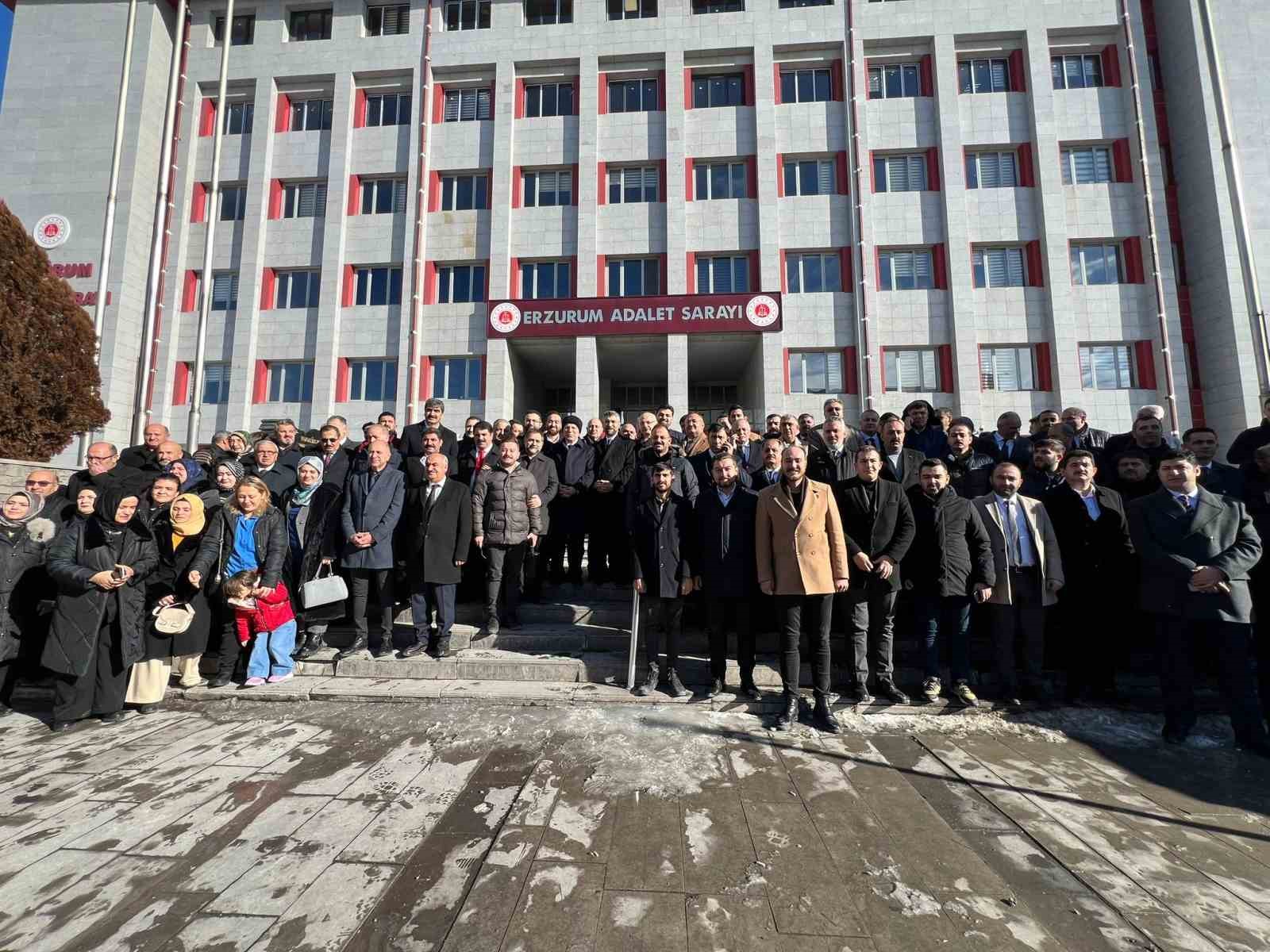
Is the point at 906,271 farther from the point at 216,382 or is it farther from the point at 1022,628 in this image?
the point at 216,382

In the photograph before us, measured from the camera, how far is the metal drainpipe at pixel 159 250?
55.0 ft

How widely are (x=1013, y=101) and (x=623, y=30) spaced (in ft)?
43.8

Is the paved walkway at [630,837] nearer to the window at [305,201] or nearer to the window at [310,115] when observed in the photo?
the window at [305,201]

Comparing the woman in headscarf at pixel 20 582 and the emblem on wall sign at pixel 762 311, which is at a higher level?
the emblem on wall sign at pixel 762 311

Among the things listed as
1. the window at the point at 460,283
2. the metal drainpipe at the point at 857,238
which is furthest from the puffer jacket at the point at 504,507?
the window at the point at 460,283

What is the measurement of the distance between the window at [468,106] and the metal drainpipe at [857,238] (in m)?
12.6

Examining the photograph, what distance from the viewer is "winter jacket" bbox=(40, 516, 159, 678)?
175 inches

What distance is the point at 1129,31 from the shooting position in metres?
17.2

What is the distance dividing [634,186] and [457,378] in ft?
29.6

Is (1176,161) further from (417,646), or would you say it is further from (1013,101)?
(417,646)

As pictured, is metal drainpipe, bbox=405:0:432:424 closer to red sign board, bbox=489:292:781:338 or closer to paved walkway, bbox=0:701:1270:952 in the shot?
red sign board, bbox=489:292:781:338

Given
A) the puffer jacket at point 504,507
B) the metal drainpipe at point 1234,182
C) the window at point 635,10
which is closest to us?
the puffer jacket at point 504,507

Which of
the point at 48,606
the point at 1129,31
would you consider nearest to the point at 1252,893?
the point at 48,606

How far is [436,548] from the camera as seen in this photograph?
5.56m
